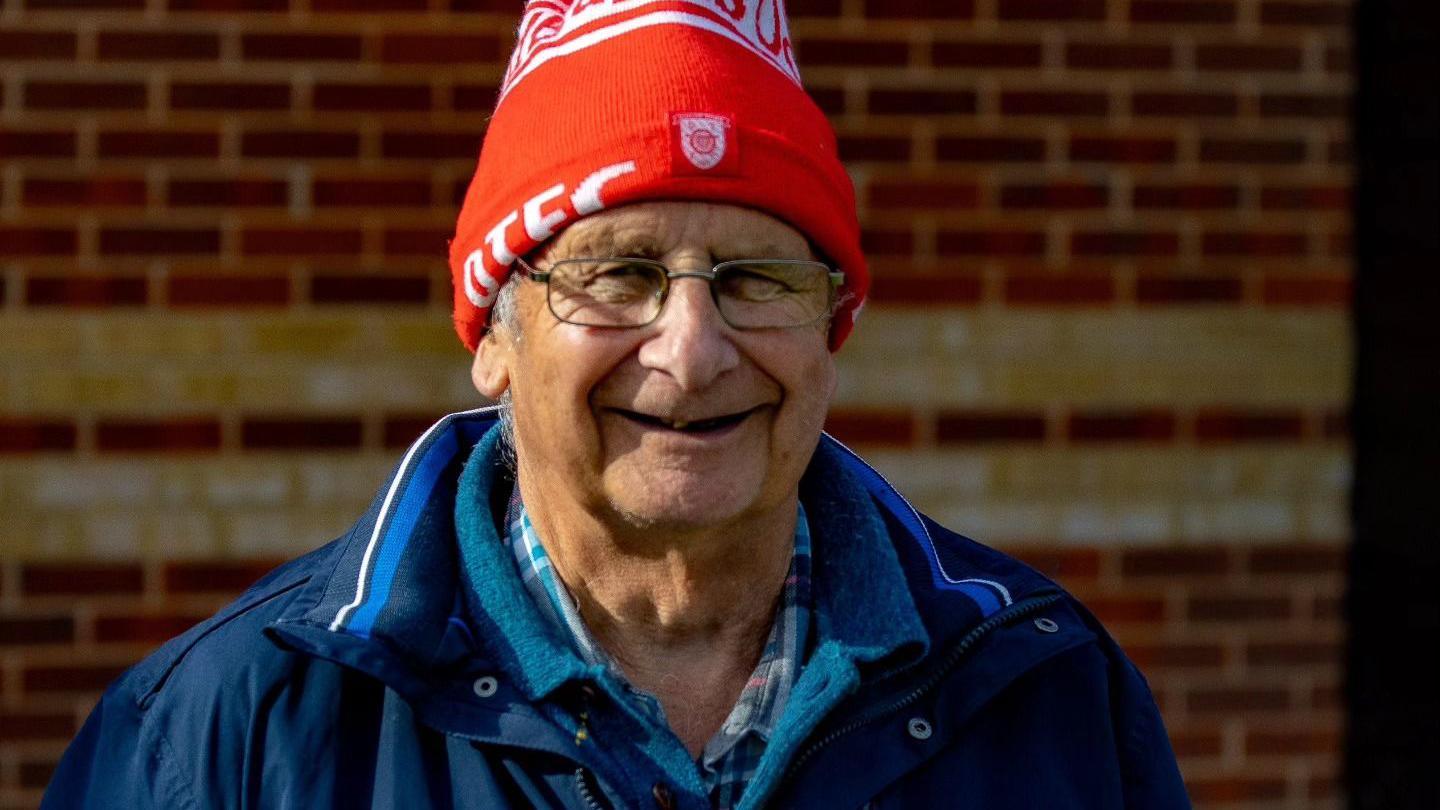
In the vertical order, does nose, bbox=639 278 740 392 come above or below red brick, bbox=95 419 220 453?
above

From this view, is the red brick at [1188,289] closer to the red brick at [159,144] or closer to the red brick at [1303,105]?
the red brick at [1303,105]

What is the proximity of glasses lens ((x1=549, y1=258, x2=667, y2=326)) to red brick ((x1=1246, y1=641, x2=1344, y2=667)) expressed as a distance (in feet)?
8.29

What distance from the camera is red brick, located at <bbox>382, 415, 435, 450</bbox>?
3871mm

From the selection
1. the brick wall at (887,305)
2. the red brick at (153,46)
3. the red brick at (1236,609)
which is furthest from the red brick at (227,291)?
the red brick at (1236,609)

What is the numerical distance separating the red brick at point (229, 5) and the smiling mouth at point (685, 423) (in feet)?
6.74

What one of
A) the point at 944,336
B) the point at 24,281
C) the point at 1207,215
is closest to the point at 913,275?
the point at 944,336

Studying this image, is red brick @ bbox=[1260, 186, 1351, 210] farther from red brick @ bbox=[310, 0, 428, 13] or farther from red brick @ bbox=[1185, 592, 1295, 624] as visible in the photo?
red brick @ bbox=[310, 0, 428, 13]

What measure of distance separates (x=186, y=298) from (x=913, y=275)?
5.27 feet

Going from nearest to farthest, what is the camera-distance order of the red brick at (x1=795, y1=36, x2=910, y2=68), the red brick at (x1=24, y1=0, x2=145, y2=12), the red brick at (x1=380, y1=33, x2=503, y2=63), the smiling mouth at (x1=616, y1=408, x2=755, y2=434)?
1. the smiling mouth at (x1=616, y1=408, x2=755, y2=434)
2. the red brick at (x1=24, y1=0, x2=145, y2=12)
3. the red brick at (x1=380, y1=33, x2=503, y2=63)
4. the red brick at (x1=795, y1=36, x2=910, y2=68)

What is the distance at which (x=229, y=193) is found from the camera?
379cm

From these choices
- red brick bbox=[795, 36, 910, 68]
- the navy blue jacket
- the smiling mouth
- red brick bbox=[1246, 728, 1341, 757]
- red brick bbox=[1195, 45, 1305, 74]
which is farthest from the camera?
red brick bbox=[1246, 728, 1341, 757]

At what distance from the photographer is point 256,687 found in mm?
2018

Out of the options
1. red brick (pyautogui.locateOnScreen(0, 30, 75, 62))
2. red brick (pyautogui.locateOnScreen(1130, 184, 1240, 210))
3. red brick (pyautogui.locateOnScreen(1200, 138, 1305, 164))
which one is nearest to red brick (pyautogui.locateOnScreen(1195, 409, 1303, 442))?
red brick (pyautogui.locateOnScreen(1130, 184, 1240, 210))

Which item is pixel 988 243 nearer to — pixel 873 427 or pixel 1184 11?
pixel 873 427
